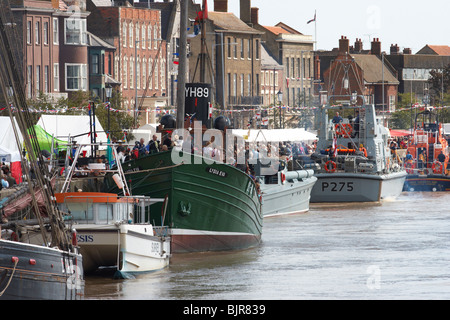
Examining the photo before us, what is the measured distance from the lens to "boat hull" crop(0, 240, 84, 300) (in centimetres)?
1577

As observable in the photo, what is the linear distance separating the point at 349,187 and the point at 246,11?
72045 mm

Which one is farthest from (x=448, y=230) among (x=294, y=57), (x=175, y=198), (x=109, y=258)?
(x=294, y=57)

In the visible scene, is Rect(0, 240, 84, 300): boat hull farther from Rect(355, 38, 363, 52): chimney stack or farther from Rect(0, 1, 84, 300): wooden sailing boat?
Rect(355, 38, 363, 52): chimney stack

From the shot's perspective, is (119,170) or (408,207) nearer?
(119,170)

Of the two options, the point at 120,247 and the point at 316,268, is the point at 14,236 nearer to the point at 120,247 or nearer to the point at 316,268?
the point at 120,247

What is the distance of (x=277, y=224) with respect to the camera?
37750 mm

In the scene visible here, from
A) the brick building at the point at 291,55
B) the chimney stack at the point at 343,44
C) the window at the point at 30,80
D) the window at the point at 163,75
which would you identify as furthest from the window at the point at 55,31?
the chimney stack at the point at 343,44

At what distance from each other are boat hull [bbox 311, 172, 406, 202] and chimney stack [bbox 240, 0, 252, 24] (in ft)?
231

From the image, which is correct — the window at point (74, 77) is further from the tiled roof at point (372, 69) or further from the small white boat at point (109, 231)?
the tiled roof at point (372, 69)

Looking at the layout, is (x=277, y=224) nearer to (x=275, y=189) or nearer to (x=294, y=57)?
(x=275, y=189)

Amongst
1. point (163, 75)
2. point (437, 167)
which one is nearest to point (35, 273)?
point (437, 167)

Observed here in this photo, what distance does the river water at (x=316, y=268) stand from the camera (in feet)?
70.7
